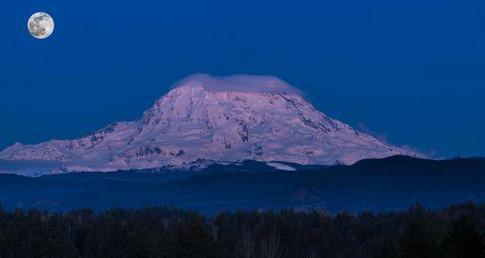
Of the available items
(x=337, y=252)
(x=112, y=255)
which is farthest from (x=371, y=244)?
(x=112, y=255)

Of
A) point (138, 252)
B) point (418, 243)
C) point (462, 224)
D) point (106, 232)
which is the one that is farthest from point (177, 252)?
point (106, 232)

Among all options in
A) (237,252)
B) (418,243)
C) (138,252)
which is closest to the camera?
(418,243)

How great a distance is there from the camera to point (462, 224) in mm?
61531

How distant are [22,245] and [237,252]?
4032 cm

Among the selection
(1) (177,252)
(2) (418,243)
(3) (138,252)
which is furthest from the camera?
(3) (138,252)

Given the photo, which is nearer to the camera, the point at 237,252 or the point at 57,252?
the point at 57,252

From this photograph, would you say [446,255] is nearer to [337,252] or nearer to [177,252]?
[177,252]

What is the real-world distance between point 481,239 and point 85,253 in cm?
13811

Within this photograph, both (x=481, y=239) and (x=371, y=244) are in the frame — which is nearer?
(x=481, y=239)

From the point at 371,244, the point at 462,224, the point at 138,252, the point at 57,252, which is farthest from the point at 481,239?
the point at 371,244

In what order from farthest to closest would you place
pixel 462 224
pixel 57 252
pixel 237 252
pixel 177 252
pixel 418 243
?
1. pixel 237 252
2. pixel 57 252
3. pixel 177 252
4. pixel 418 243
5. pixel 462 224

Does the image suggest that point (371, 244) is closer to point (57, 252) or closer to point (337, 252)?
point (337, 252)

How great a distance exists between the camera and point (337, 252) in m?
196

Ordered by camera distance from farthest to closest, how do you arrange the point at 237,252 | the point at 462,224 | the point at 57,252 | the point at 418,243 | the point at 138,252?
the point at 237,252
the point at 57,252
the point at 138,252
the point at 418,243
the point at 462,224
